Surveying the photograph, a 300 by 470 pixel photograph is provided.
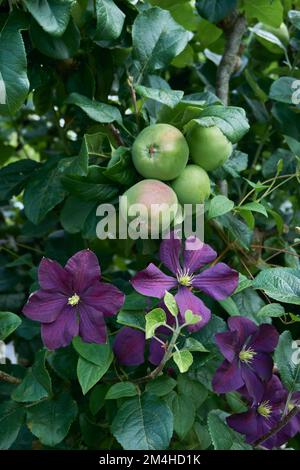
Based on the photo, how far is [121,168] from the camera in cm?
81

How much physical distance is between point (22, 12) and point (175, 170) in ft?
0.89

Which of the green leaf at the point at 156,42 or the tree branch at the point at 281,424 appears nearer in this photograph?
the tree branch at the point at 281,424

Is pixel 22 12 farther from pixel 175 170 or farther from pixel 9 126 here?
pixel 9 126

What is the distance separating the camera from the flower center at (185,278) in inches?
30.7

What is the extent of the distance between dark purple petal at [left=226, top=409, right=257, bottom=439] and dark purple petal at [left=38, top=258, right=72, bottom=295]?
0.26m

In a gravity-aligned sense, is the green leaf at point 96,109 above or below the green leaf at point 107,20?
below

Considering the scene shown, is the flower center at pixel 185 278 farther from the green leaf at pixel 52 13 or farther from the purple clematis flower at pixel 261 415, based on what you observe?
the green leaf at pixel 52 13

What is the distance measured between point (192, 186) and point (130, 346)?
0.21 metres

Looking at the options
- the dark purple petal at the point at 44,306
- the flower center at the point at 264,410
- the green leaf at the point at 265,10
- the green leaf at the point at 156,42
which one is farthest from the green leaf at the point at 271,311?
the green leaf at the point at 265,10

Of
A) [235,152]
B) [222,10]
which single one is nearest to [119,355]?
[235,152]

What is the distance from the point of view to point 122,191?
0.87 meters

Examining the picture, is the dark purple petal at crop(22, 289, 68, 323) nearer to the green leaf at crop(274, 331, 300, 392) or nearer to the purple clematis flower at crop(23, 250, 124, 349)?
the purple clematis flower at crop(23, 250, 124, 349)

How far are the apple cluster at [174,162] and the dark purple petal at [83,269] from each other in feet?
0.25

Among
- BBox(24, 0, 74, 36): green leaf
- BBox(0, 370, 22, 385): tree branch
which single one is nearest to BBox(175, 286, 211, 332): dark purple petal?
BBox(0, 370, 22, 385): tree branch
